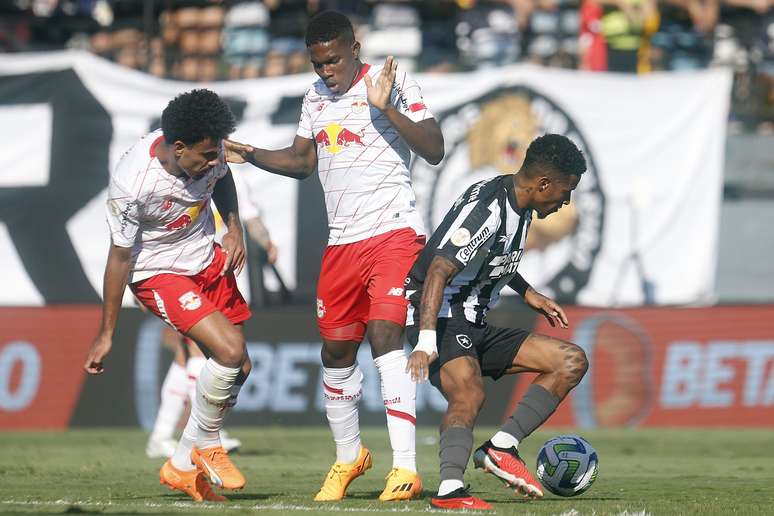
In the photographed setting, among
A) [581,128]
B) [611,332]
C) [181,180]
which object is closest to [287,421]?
[611,332]

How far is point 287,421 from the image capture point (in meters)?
14.2

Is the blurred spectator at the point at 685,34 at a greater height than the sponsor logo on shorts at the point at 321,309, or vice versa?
the blurred spectator at the point at 685,34

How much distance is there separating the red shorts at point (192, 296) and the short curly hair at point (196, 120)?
36.1 inches

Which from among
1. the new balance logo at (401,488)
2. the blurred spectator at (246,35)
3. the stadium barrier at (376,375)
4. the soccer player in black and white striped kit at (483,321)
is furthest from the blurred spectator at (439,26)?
the new balance logo at (401,488)

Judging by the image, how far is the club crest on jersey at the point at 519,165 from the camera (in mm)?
15250

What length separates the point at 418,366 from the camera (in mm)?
6621

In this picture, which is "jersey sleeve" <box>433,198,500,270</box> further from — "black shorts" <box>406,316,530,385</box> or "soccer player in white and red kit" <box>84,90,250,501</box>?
"soccer player in white and red kit" <box>84,90,250,501</box>

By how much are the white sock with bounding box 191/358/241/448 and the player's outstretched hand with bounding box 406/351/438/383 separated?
1.37 m

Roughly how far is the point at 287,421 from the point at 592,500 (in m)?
7.12

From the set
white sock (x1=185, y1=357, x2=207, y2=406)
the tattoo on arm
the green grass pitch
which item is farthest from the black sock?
white sock (x1=185, y1=357, x2=207, y2=406)

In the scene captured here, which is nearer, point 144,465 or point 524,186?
point 524,186

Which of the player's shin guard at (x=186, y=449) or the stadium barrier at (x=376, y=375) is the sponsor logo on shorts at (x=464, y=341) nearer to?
the player's shin guard at (x=186, y=449)

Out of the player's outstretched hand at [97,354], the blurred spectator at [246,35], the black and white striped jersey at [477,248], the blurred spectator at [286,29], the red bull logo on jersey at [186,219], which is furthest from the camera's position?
the blurred spectator at [246,35]

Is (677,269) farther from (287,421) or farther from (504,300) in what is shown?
(287,421)
